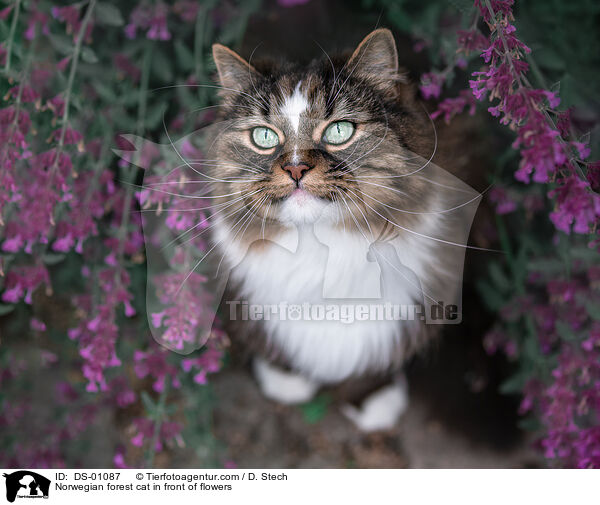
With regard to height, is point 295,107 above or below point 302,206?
above

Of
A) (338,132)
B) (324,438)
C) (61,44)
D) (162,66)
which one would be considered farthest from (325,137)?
(324,438)

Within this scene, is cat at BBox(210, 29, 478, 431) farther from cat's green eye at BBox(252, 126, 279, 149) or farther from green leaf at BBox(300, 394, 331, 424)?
green leaf at BBox(300, 394, 331, 424)

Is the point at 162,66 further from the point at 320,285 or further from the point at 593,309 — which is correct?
the point at 593,309

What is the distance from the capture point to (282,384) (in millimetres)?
923

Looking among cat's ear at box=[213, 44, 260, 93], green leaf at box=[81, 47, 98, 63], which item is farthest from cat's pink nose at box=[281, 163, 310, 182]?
green leaf at box=[81, 47, 98, 63]

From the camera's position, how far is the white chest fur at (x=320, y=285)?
65 centimetres

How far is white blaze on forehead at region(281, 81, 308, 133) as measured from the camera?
590 millimetres

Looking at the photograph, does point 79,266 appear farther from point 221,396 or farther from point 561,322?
point 561,322

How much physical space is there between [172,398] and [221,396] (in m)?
0.10

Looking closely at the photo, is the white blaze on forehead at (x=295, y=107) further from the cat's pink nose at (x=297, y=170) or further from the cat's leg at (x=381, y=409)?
the cat's leg at (x=381, y=409)

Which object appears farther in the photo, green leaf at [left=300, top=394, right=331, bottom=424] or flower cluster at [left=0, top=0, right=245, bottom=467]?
green leaf at [left=300, top=394, right=331, bottom=424]

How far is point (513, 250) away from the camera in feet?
2.56
